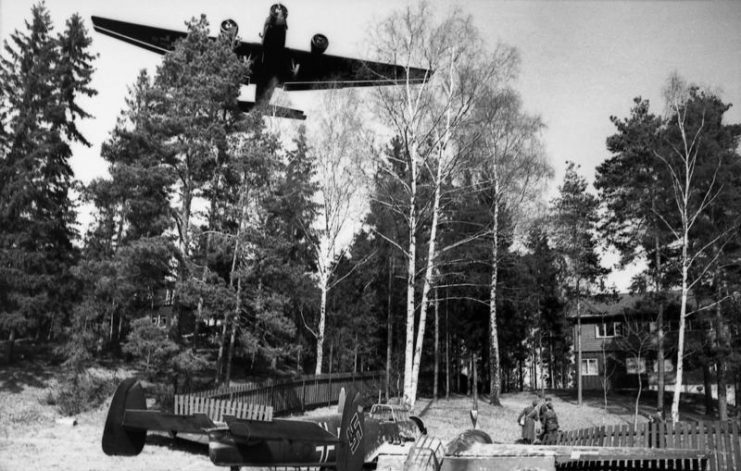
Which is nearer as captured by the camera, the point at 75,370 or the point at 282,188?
the point at 75,370

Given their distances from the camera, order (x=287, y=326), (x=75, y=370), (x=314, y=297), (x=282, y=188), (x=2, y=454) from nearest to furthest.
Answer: (x=2, y=454) → (x=75, y=370) → (x=287, y=326) → (x=282, y=188) → (x=314, y=297)

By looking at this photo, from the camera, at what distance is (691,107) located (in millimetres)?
23875

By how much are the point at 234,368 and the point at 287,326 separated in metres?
12.3

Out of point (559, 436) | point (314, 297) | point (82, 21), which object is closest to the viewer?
point (559, 436)

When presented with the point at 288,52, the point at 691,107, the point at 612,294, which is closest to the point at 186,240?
the point at 288,52

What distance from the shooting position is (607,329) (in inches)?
1715

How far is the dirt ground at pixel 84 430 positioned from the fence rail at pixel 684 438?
347cm

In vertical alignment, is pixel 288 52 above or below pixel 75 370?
above

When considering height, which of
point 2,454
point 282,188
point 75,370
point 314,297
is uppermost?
point 282,188

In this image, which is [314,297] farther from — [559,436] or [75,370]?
[559,436]

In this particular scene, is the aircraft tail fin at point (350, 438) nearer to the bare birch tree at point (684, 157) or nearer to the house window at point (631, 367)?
the bare birch tree at point (684, 157)

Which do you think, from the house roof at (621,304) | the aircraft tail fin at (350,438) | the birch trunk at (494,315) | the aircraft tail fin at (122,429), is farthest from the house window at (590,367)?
the aircraft tail fin at (122,429)

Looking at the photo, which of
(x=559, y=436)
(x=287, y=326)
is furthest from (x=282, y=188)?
(x=559, y=436)

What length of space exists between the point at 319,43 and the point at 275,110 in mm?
4144
